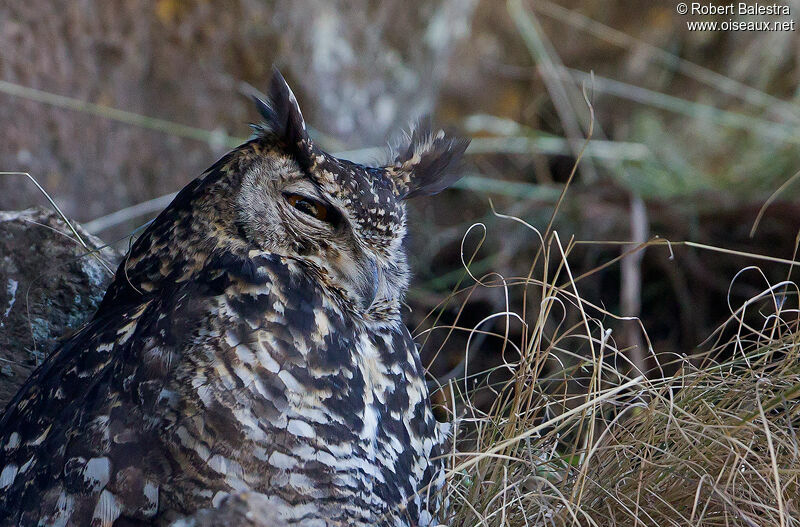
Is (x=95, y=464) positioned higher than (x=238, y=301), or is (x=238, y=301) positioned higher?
(x=238, y=301)

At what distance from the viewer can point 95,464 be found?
133cm

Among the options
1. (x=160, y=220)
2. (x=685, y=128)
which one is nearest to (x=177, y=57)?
(x=160, y=220)

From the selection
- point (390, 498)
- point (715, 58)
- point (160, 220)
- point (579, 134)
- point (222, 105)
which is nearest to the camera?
point (390, 498)

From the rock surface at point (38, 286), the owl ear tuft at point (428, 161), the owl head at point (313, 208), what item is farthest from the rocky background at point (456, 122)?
the owl head at point (313, 208)

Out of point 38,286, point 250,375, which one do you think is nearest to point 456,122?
point 38,286

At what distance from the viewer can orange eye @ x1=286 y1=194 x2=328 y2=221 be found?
1548 millimetres

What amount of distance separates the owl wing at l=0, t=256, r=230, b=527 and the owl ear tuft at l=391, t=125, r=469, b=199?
60 centimetres

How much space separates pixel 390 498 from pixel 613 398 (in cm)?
56

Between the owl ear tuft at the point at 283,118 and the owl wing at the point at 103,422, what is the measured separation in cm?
31

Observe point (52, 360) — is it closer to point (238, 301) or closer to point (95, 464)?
point (95, 464)

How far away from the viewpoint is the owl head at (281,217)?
1512 mm

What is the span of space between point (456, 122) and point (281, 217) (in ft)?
11.5

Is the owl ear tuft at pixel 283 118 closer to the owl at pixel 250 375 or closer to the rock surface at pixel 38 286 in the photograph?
the owl at pixel 250 375

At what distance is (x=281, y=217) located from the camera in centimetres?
153
